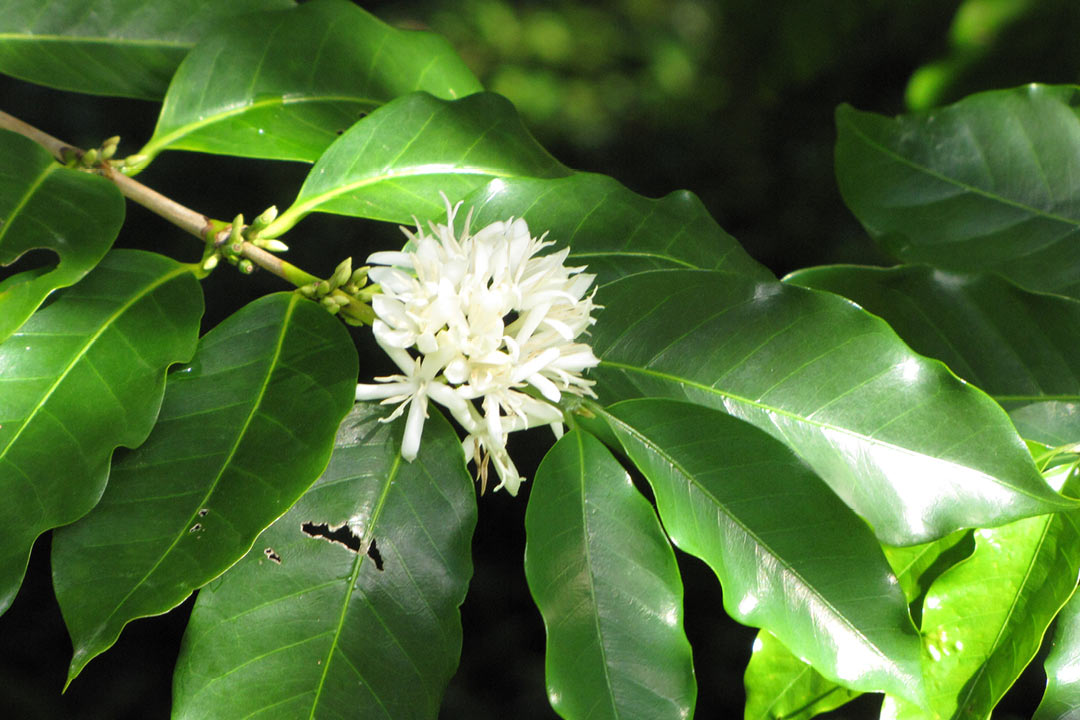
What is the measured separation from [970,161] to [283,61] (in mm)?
689

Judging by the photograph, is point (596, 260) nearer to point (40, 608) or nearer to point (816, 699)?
point (816, 699)

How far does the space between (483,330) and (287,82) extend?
384 millimetres

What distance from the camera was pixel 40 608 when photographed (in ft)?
6.77

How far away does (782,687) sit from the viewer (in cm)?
68

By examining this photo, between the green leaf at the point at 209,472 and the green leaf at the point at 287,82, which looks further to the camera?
the green leaf at the point at 287,82

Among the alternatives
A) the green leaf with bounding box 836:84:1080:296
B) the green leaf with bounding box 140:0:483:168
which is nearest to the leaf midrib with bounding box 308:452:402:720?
the green leaf with bounding box 140:0:483:168

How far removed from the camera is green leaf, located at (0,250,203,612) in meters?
0.56

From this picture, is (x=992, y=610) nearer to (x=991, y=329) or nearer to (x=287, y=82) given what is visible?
(x=991, y=329)

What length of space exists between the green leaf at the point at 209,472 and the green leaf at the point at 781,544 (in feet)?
0.73

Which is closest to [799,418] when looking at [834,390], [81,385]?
[834,390]

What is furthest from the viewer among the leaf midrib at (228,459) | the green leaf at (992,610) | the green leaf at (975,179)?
the green leaf at (975,179)

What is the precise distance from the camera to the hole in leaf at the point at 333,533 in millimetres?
617

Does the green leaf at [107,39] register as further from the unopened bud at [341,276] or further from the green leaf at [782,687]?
the green leaf at [782,687]

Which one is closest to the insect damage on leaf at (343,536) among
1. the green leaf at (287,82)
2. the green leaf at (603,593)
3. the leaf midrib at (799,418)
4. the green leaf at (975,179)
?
the green leaf at (603,593)
